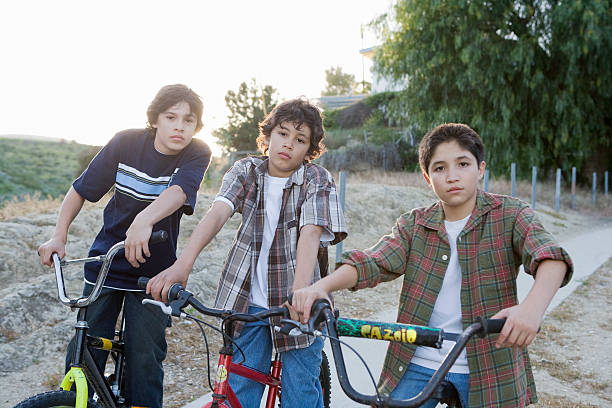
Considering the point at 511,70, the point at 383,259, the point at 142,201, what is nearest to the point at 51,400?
the point at 142,201

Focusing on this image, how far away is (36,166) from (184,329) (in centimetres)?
2871

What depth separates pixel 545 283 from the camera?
1.61m

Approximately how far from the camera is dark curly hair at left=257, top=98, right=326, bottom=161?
2316mm

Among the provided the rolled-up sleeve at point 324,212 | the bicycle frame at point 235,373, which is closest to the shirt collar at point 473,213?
the rolled-up sleeve at point 324,212

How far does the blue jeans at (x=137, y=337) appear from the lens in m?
2.41

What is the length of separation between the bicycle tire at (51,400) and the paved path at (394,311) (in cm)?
170

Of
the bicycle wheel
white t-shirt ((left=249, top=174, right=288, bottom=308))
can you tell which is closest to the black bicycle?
white t-shirt ((left=249, top=174, right=288, bottom=308))

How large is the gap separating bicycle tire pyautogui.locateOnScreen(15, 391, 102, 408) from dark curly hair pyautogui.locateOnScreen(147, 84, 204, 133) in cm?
124

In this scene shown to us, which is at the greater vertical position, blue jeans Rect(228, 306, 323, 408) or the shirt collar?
the shirt collar

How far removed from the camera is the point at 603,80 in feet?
54.1

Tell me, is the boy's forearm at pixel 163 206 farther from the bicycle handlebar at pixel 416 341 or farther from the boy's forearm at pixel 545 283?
the boy's forearm at pixel 545 283

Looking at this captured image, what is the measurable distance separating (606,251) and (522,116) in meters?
7.72

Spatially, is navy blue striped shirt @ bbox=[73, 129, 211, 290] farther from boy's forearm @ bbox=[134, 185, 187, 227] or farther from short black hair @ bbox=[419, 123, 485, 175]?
short black hair @ bbox=[419, 123, 485, 175]

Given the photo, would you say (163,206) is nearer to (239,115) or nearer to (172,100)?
(172,100)
